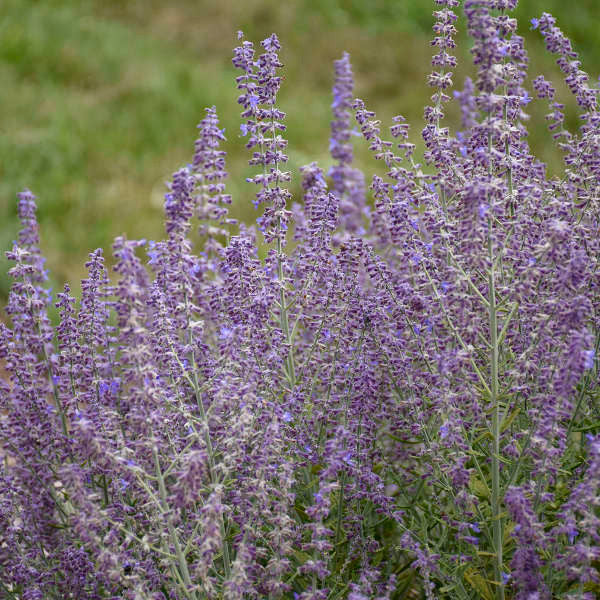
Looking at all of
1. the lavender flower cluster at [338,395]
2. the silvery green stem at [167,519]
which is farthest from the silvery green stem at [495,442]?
the silvery green stem at [167,519]

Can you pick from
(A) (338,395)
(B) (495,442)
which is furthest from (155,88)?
(B) (495,442)

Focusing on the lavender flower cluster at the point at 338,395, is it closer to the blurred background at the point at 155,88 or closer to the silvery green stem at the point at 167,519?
the silvery green stem at the point at 167,519

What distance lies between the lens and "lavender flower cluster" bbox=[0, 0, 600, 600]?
7.31 feet

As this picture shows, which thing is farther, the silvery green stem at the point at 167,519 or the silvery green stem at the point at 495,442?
the silvery green stem at the point at 495,442

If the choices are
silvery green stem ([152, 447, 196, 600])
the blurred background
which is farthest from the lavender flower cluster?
the blurred background

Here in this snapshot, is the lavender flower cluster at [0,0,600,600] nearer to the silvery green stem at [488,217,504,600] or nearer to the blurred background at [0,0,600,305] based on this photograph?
the silvery green stem at [488,217,504,600]

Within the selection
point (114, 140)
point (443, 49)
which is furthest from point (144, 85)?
point (443, 49)

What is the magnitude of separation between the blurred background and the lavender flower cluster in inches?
163

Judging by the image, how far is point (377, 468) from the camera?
9.93ft

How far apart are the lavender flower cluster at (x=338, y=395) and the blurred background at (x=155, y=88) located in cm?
415

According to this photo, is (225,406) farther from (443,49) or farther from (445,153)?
(443,49)

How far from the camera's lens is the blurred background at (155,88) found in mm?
8375

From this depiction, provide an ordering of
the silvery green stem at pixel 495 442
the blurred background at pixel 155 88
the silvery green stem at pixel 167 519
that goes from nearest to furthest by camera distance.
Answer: the silvery green stem at pixel 167 519, the silvery green stem at pixel 495 442, the blurred background at pixel 155 88

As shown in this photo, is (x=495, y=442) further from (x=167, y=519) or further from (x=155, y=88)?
(x=155, y=88)
